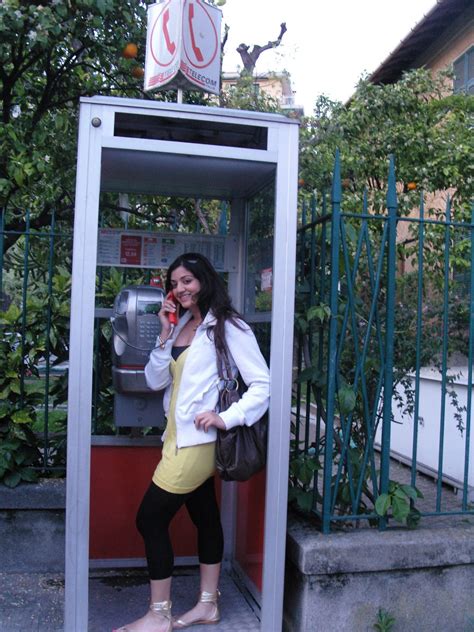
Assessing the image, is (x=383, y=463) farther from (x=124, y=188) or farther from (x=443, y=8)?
(x=443, y=8)

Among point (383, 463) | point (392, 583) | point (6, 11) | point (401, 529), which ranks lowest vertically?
point (392, 583)

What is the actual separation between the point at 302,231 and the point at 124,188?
101 centimetres

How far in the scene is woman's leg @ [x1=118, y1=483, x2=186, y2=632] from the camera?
9.32 ft

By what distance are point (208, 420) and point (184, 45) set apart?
5.45 feet

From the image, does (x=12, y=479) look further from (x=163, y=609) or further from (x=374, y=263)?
(x=374, y=263)

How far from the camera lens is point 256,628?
3.08m

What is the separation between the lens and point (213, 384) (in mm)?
2822

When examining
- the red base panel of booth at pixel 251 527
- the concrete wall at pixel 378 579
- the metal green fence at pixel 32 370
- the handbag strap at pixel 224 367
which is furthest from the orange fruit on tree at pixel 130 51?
the concrete wall at pixel 378 579

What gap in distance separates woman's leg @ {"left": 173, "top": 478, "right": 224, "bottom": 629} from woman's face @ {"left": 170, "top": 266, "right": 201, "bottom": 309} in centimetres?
81

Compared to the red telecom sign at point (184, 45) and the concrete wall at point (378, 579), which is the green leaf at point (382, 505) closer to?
the concrete wall at point (378, 579)

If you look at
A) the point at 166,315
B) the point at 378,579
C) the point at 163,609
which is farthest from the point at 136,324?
the point at 378,579

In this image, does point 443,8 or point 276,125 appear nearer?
point 276,125

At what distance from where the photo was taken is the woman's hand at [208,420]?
8.91 feet

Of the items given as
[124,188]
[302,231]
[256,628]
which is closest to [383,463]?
[256,628]
